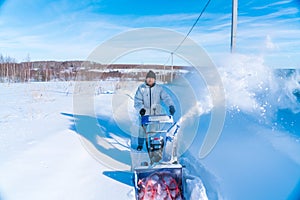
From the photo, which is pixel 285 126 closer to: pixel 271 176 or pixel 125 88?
pixel 271 176

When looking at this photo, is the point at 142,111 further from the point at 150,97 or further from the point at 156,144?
Answer: the point at 156,144

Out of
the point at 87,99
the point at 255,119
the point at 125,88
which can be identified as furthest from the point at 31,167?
the point at 87,99

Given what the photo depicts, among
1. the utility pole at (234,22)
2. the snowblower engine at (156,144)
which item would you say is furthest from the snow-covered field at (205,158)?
the utility pole at (234,22)

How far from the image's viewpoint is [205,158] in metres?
3.64

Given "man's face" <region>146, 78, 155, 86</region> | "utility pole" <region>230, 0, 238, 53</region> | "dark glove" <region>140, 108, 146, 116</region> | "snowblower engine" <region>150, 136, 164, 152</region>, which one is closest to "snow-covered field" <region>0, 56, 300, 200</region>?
"snowblower engine" <region>150, 136, 164, 152</region>

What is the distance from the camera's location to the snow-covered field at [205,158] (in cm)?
269

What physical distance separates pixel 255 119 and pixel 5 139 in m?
4.07

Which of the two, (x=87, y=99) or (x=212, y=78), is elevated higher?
(x=212, y=78)

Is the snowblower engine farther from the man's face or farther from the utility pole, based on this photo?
the utility pole

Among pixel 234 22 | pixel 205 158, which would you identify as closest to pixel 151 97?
pixel 205 158

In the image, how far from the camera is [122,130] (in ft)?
20.1

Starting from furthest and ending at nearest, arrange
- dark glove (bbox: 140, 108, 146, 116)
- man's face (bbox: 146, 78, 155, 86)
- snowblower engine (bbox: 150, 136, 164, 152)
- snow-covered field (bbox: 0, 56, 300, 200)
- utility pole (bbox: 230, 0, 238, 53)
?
1. utility pole (bbox: 230, 0, 238, 53)
2. man's face (bbox: 146, 78, 155, 86)
3. dark glove (bbox: 140, 108, 146, 116)
4. snowblower engine (bbox: 150, 136, 164, 152)
5. snow-covered field (bbox: 0, 56, 300, 200)

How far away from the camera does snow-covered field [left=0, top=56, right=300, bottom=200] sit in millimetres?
2689

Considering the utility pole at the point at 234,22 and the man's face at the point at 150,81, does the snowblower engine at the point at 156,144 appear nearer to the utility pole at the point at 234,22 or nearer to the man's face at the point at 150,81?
the man's face at the point at 150,81
